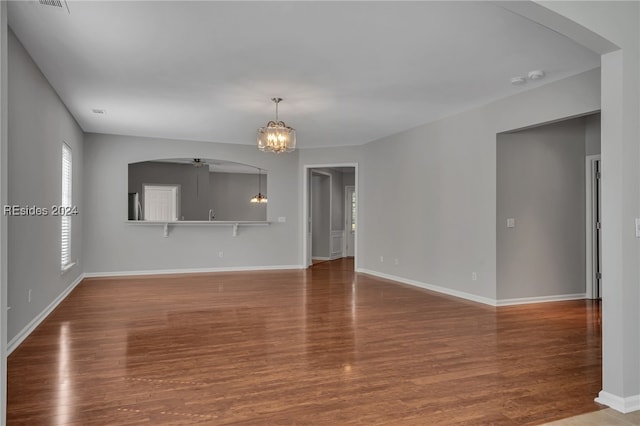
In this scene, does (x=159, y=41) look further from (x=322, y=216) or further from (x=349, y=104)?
(x=322, y=216)

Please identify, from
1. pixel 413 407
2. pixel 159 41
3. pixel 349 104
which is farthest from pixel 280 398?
pixel 349 104

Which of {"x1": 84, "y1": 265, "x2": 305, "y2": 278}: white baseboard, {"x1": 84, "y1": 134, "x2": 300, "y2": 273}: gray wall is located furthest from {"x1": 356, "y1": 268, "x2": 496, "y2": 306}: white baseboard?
{"x1": 84, "y1": 134, "x2": 300, "y2": 273}: gray wall

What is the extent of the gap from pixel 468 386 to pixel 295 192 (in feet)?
22.6

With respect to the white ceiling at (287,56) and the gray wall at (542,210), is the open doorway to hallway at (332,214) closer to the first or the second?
the white ceiling at (287,56)

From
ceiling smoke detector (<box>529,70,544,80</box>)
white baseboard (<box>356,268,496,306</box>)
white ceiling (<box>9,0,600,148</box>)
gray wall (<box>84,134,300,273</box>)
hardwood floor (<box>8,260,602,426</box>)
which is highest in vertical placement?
white ceiling (<box>9,0,600,148</box>)

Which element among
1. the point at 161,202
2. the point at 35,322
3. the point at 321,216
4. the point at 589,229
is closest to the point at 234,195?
the point at 161,202

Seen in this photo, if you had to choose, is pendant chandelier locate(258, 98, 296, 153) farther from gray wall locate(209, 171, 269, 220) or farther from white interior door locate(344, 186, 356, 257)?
gray wall locate(209, 171, 269, 220)

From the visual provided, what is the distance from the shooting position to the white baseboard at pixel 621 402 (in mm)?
2572

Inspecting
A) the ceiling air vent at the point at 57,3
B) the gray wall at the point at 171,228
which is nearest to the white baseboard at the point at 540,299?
the gray wall at the point at 171,228

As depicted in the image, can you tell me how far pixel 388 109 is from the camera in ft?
19.7

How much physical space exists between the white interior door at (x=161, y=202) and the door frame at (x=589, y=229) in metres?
8.41

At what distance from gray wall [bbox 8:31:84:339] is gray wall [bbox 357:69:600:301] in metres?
5.26

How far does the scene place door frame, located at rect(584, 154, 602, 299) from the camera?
608 cm

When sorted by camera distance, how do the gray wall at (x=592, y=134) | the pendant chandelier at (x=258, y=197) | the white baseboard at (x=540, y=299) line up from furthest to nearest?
1. the pendant chandelier at (x=258, y=197)
2. the gray wall at (x=592, y=134)
3. the white baseboard at (x=540, y=299)
